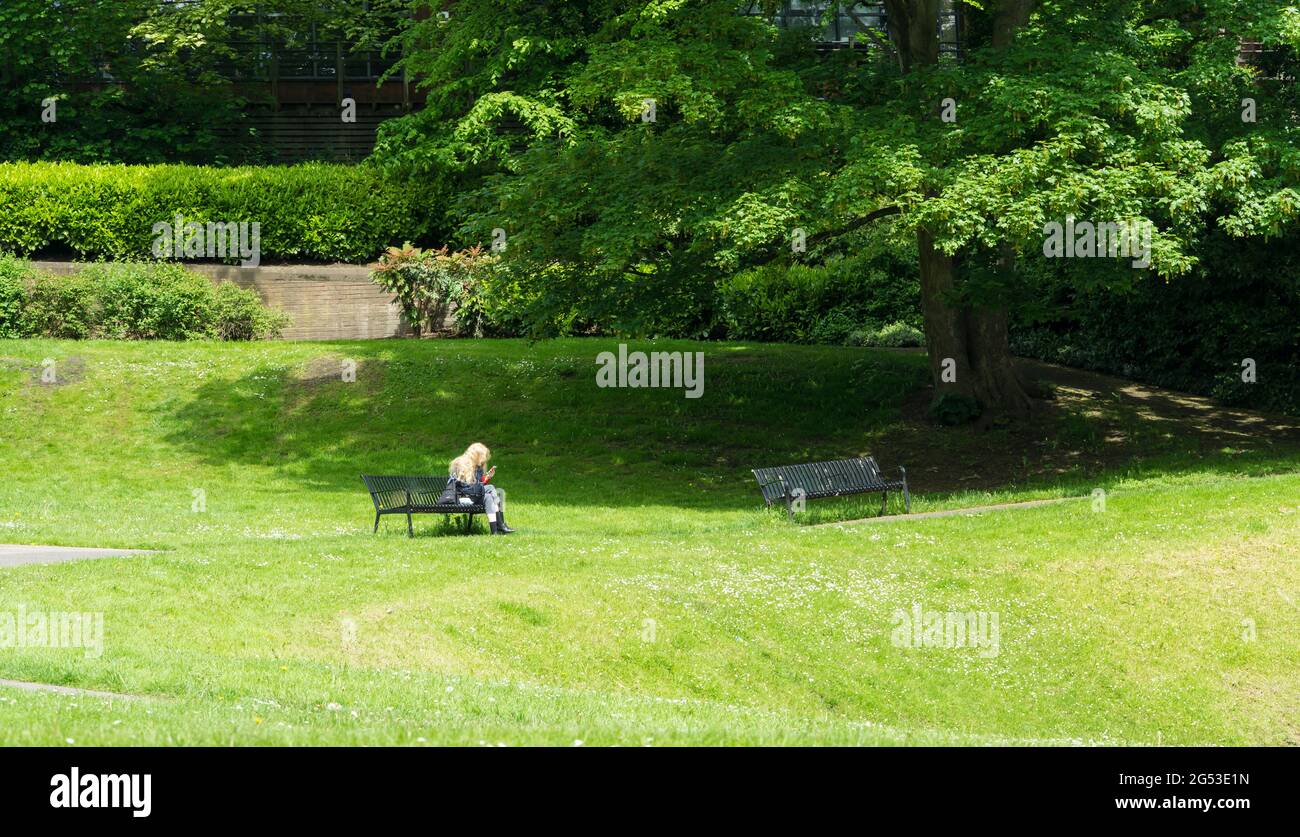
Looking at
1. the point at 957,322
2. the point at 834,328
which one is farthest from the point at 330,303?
the point at 957,322

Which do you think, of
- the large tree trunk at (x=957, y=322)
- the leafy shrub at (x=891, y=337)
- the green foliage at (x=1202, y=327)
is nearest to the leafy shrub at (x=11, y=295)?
the leafy shrub at (x=891, y=337)

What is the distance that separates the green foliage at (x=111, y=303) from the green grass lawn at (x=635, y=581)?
11.1 ft

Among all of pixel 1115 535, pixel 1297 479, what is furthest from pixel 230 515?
pixel 1297 479

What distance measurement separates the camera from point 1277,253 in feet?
82.7

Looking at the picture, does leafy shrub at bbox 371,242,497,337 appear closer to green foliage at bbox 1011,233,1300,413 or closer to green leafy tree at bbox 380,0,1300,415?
green leafy tree at bbox 380,0,1300,415

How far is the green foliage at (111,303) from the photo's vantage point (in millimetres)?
29375

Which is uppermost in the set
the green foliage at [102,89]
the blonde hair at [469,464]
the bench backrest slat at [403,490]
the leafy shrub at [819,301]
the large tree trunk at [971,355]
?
the green foliage at [102,89]

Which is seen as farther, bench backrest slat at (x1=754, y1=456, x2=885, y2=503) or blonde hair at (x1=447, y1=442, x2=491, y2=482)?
bench backrest slat at (x1=754, y1=456, x2=885, y2=503)

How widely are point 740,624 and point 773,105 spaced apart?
32.9 ft

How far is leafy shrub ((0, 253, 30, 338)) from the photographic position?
29.2 metres

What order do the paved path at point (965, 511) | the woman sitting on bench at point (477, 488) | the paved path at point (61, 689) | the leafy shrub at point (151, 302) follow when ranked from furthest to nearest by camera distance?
1. the leafy shrub at point (151, 302)
2. the paved path at point (965, 511)
3. the woman sitting on bench at point (477, 488)
4. the paved path at point (61, 689)

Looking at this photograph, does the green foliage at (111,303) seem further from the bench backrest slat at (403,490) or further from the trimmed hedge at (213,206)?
the bench backrest slat at (403,490)

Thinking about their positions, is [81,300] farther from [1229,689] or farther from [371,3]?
[1229,689]

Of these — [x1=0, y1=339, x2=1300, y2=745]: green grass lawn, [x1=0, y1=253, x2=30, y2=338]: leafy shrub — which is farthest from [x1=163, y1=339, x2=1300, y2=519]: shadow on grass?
[x1=0, y1=253, x2=30, y2=338]: leafy shrub
